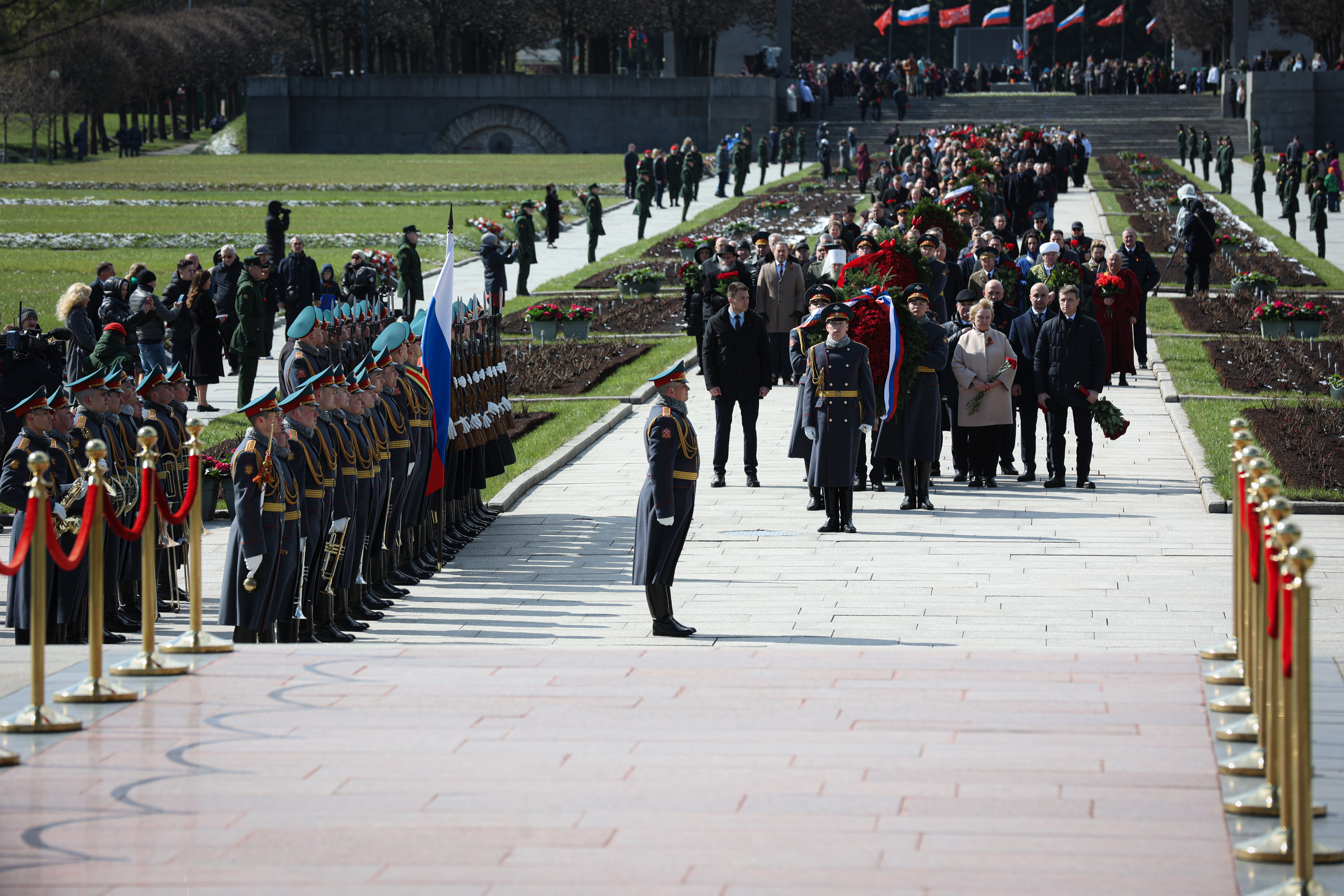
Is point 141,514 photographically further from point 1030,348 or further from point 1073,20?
point 1073,20

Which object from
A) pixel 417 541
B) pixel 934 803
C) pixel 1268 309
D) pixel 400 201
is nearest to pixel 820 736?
pixel 934 803

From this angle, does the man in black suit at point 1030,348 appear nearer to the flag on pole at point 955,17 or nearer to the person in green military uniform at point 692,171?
the person in green military uniform at point 692,171

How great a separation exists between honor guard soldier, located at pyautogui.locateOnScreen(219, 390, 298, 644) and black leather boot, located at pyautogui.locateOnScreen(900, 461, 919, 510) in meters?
6.14

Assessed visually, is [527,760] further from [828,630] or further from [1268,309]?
[1268,309]

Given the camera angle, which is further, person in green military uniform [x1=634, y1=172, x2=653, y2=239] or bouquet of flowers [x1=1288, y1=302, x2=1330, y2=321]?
person in green military uniform [x1=634, y1=172, x2=653, y2=239]

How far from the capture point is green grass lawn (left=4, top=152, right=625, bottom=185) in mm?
59375

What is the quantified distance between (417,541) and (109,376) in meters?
2.59

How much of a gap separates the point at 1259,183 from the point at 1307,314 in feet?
62.1

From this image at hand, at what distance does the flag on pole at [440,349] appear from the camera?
1245 cm

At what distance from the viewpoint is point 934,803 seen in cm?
638

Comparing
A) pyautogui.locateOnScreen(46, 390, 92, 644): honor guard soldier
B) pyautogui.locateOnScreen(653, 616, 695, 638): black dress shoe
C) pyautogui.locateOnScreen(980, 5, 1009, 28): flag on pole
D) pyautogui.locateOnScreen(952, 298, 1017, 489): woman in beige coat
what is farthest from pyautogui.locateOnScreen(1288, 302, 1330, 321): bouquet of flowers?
pyautogui.locateOnScreen(980, 5, 1009, 28): flag on pole

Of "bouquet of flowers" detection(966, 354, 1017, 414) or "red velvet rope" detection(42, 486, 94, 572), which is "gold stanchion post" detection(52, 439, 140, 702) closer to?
"red velvet rope" detection(42, 486, 94, 572)

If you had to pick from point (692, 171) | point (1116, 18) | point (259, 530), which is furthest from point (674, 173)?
point (1116, 18)

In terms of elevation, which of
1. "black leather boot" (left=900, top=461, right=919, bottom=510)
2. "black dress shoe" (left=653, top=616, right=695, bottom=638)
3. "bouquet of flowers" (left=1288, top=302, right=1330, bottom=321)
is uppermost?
"bouquet of flowers" (left=1288, top=302, right=1330, bottom=321)
